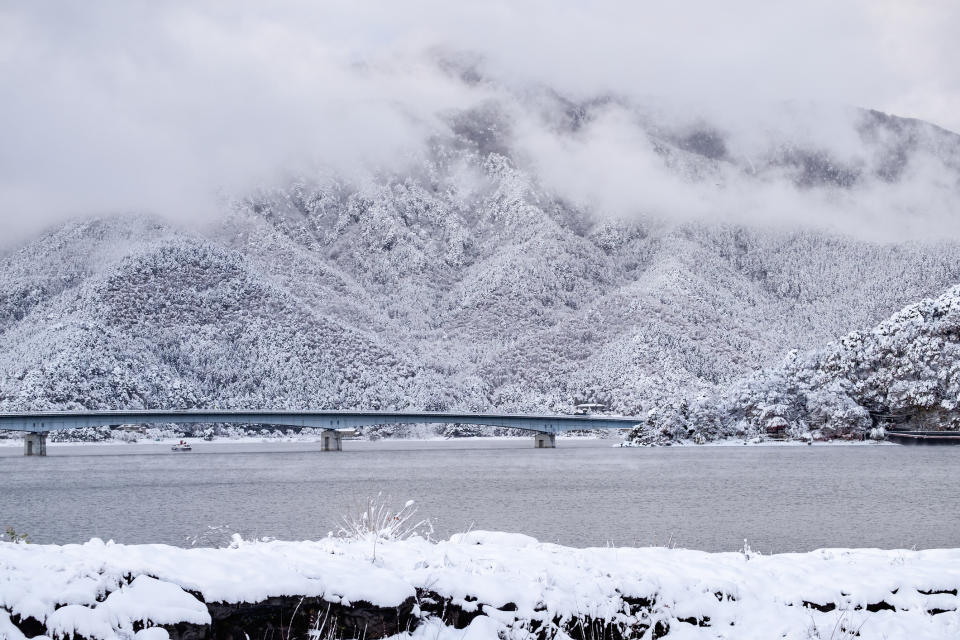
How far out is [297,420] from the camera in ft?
486

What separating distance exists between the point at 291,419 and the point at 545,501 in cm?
9238

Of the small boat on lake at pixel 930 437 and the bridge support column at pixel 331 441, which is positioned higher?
the bridge support column at pixel 331 441

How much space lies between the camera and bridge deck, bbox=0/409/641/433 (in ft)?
452

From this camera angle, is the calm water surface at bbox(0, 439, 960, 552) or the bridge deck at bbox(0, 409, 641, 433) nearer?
the calm water surface at bbox(0, 439, 960, 552)

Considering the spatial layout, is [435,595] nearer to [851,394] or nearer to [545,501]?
[545,501]

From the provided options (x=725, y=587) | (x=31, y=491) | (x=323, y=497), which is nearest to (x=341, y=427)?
(x=31, y=491)

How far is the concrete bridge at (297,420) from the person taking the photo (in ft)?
452

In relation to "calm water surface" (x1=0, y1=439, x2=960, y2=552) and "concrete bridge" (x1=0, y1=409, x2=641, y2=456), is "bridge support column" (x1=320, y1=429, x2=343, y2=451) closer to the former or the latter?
"concrete bridge" (x1=0, y1=409, x2=641, y2=456)

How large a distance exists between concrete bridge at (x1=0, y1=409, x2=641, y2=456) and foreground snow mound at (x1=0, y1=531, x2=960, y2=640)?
130534 millimetres

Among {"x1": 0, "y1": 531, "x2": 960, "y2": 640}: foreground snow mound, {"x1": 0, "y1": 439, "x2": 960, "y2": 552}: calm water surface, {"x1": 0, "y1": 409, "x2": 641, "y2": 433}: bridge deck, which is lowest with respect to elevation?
{"x1": 0, "y1": 439, "x2": 960, "y2": 552}: calm water surface

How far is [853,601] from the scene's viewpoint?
467 inches

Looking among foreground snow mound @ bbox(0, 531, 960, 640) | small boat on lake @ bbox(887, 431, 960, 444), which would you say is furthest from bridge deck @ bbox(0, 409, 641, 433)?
foreground snow mound @ bbox(0, 531, 960, 640)

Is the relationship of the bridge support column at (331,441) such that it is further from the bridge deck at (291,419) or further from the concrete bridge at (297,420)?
the bridge deck at (291,419)

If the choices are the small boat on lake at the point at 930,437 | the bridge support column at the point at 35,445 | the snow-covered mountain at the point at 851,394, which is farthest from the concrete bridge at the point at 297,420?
the small boat on lake at the point at 930,437
